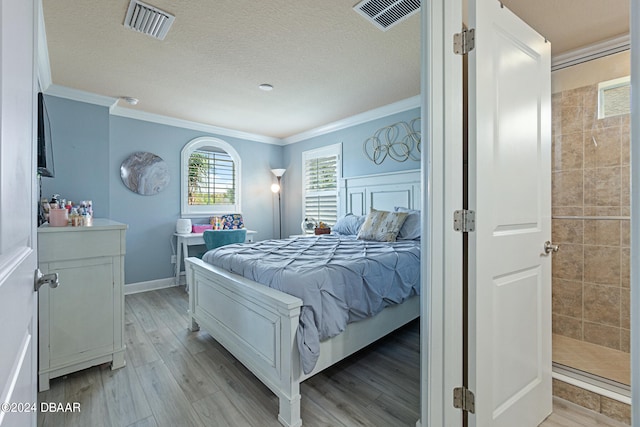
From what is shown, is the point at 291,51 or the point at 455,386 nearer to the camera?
the point at 455,386

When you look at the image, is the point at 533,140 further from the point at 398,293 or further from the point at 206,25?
the point at 206,25

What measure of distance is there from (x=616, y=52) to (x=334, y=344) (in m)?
2.92

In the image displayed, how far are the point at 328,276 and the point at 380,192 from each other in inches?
96.0

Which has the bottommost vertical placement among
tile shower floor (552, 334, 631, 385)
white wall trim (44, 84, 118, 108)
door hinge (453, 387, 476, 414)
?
tile shower floor (552, 334, 631, 385)

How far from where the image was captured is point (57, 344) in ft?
6.55

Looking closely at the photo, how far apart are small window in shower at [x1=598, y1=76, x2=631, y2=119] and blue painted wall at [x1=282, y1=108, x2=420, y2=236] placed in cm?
170

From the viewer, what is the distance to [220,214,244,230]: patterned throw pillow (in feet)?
15.8

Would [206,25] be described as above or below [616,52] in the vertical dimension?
above

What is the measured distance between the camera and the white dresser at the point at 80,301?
1.95 m

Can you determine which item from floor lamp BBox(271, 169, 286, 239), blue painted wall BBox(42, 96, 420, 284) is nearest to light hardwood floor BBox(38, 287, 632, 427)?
blue painted wall BBox(42, 96, 420, 284)

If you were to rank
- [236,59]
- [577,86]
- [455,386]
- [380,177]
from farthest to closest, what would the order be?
[380,177] < [236,59] < [577,86] < [455,386]

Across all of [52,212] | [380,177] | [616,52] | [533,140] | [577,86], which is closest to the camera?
[533,140]

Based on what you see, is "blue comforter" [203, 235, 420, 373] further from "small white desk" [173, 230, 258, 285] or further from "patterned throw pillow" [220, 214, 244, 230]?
"patterned throw pillow" [220, 214, 244, 230]

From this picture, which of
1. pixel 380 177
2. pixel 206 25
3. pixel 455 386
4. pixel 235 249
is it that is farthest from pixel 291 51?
pixel 455 386
